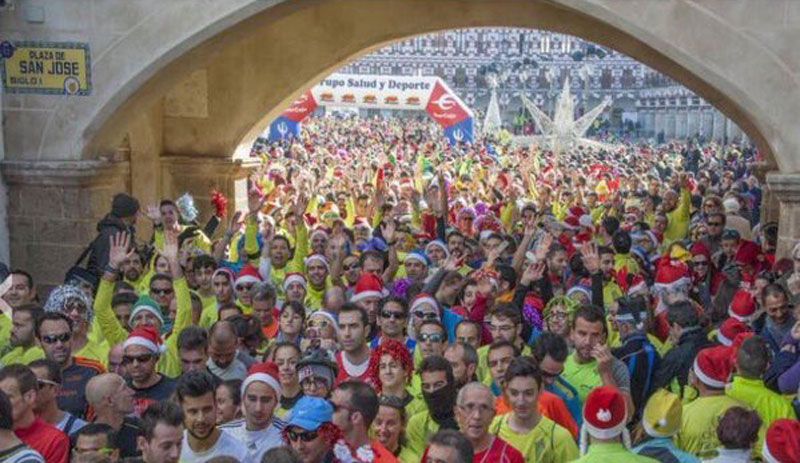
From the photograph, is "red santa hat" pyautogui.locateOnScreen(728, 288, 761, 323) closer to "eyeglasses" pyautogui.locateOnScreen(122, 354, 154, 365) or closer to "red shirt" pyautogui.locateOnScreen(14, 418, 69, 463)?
"eyeglasses" pyautogui.locateOnScreen(122, 354, 154, 365)

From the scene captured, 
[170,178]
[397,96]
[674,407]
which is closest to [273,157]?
[397,96]

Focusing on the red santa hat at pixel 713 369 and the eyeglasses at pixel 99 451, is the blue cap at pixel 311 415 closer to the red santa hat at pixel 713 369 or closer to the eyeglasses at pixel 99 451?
the eyeglasses at pixel 99 451

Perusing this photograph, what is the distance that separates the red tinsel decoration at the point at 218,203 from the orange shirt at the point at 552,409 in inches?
331

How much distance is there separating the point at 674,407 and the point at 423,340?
1990mm

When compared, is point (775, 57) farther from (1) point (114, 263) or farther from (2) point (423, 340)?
(1) point (114, 263)

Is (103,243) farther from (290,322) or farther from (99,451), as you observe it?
(99,451)

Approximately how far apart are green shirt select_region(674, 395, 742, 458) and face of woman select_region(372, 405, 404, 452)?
4.53 ft

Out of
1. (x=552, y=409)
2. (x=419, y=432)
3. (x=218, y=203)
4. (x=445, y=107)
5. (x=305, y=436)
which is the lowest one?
(x=419, y=432)

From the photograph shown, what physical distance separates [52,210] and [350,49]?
4.89m

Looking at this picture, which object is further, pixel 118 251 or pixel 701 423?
pixel 118 251

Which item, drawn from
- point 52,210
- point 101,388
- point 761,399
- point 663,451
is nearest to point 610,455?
point 663,451

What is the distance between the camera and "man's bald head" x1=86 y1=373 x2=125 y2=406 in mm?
5531

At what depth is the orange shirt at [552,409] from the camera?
227 inches

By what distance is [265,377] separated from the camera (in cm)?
560
